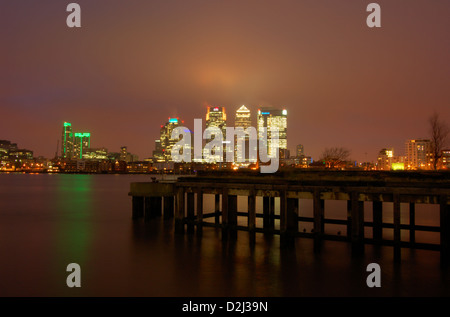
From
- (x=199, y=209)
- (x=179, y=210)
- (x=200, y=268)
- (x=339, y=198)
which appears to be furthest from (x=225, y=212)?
(x=339, y=198)

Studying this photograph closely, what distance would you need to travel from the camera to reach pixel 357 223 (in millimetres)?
17875

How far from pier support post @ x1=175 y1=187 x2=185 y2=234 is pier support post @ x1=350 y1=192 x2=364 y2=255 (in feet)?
35.1

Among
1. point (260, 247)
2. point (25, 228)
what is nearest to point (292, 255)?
point (260, 247)

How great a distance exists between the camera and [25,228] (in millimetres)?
Result: 33938

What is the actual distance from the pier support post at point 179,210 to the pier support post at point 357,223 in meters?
10.7

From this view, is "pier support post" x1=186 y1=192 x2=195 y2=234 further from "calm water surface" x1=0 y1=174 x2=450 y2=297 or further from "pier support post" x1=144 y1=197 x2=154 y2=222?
"pier support post" x1=144 y1=197 x2=154 y2=222

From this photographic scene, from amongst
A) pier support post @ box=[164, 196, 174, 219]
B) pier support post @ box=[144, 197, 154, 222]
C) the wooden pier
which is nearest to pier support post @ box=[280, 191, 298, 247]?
the wooden pier

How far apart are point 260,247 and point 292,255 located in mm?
2566

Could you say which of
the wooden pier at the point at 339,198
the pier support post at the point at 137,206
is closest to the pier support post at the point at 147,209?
the pier support post at the point at 137,206

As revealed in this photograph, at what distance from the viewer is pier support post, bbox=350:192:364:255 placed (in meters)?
17.7

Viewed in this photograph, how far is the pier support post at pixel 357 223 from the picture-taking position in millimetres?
17739

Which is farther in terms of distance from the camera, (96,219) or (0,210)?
(0,210)
